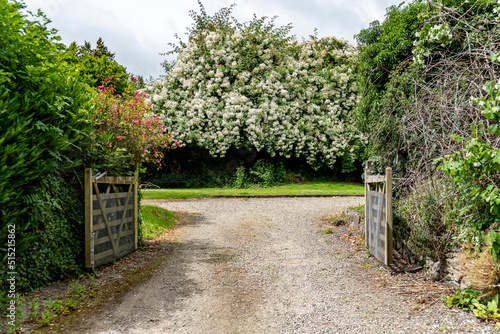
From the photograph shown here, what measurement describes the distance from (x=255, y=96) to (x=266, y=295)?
15614 millimetres

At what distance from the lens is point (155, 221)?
10.4 m

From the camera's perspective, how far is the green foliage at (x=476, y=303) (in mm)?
4543

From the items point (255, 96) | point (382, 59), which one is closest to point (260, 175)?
point (255, 96)

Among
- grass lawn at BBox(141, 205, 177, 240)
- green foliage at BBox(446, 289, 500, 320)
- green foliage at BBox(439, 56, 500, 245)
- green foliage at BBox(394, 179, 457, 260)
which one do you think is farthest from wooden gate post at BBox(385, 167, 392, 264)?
grass lawn at BBox(141, 205, 177, 240)

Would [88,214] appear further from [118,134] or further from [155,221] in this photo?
[155,221]

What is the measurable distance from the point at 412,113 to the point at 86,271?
6646mm

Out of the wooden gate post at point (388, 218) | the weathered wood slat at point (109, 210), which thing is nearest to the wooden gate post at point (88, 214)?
the weathered wood slat at point (109, 210)

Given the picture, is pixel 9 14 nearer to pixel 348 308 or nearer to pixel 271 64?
pixel 348 308

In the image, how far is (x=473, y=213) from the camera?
5.07m

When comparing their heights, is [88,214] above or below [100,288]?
above

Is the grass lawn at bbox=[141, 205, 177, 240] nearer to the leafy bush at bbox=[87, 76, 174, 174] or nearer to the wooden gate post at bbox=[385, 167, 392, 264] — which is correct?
the leafy bush at bbox=[87, 76, 174, 174]

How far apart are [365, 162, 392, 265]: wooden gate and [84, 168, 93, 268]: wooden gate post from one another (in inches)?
200

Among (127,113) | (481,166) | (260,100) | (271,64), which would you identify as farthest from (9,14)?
(271,64)

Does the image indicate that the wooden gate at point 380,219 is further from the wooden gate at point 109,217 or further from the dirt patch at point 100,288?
the wooden gate at point 109,217
